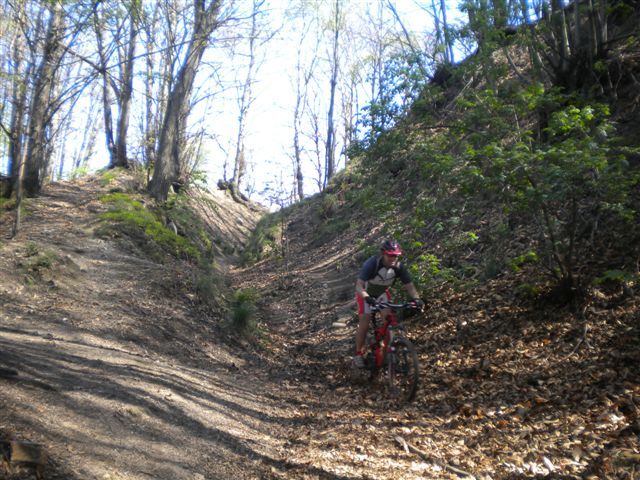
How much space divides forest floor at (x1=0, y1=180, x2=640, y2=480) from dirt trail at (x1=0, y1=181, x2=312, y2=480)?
0.07 ft

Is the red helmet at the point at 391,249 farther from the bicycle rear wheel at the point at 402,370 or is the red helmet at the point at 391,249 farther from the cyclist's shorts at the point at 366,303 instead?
the bicycle rear wheel at the point at 402,370

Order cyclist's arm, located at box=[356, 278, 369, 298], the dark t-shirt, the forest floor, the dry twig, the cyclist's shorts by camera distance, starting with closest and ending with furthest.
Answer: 1. the forest floor
2. the dry twig
3. cyclist's arm, located at box=[356, 278, 369, 298]
4. the dark t-shirt
5. the cyclist's shorts

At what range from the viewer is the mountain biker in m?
7.21

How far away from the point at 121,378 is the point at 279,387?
2.85m

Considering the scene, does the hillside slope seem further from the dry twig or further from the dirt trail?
the dirt trail

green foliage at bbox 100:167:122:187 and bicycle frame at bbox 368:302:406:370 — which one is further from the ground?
green foliage at bbox 100:167:122:187

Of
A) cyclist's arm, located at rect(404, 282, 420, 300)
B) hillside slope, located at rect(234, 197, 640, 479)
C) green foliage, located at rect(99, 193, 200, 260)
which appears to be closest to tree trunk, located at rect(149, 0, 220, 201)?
green foliage, located at rect(99, 193, 200, 260)

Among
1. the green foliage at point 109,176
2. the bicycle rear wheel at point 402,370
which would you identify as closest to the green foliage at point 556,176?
the bicycle rear wheel at point 402,370

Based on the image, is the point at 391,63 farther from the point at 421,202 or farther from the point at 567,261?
the point at 567,261

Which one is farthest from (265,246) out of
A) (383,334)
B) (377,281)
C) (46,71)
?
(383,334)

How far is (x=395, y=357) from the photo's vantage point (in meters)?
7.17

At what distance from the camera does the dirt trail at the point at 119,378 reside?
3.83m

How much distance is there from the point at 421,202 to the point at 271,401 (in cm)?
464

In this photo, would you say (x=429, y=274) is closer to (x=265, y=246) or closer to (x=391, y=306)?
(x=391, y=306)
